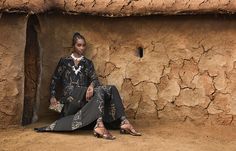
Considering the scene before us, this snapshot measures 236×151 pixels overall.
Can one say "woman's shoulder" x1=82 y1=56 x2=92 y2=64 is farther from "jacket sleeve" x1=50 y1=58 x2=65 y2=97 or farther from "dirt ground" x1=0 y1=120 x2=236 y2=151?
"dirt ground" x1=0 y1=120 x2=236 y2=151

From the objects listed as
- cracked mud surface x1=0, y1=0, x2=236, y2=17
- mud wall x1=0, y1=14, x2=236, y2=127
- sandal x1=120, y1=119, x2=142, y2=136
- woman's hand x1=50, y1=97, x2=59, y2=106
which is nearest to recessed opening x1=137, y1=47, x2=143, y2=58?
mud wall x1=0, y1=14, x2=236, y2=127

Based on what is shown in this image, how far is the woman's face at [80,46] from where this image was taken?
16.9 ft

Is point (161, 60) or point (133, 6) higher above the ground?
point (133, 6)

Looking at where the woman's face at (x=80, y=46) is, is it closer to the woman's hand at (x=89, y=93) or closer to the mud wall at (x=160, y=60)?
Answer: the mud wall at (x=160, y=60)

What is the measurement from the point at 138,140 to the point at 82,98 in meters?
0.85

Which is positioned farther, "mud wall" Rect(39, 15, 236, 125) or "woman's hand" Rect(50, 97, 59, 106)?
"mud wall" Rect(39, 15, 236, 125)

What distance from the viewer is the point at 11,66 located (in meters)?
4.64

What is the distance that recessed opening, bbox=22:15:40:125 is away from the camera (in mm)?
5043

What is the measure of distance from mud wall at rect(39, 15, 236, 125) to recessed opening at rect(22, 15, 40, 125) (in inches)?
4.5

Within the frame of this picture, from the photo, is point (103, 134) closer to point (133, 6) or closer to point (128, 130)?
point (128, 130)

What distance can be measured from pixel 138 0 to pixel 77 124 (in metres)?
1.59

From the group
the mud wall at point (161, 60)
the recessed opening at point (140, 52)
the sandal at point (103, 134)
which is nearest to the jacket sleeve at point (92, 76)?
the mud wall at point (161, 60)

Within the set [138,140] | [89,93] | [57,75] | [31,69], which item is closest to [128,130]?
[138,140]

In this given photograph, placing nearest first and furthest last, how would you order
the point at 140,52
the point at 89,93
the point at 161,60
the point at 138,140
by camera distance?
the point at 138,140 → the point at 89,93 → the point at 161,60 → the point at 140,52
